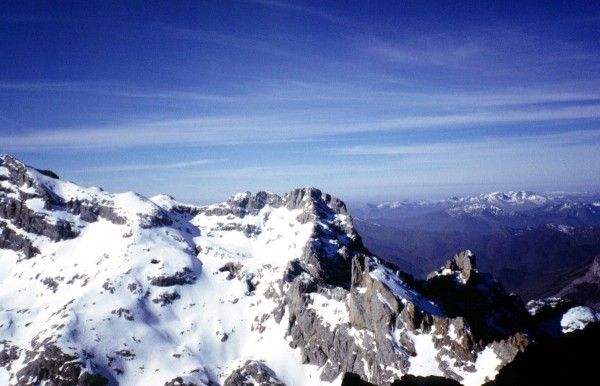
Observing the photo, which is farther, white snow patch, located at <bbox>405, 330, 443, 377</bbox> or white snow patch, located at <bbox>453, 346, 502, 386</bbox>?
white snow patch, located at <bbox>405, 330, 443, 377</bbox>

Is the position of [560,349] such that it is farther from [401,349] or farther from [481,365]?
[401,349]

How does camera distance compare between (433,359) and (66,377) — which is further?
(66,377)

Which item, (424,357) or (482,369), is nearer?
(482,369)

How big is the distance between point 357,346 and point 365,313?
16247 mm

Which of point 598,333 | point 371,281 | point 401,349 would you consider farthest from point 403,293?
point 598,333

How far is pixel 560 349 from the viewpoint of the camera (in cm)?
2920

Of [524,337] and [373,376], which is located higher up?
[524,337]

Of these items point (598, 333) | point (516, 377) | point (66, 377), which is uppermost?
point (598, 333)

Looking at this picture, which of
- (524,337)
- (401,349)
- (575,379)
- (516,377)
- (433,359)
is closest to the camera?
(575,379)

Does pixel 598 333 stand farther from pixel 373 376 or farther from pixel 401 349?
pixel 373 376

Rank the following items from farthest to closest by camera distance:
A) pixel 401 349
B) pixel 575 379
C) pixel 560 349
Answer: pixel 401 349, pixel 560 349, pixel 575 379

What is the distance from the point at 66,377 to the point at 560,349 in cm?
23437

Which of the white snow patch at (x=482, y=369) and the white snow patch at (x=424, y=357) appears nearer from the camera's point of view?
the white snow patch at (x=482, y=369)

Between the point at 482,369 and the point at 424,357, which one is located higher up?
the point at 482,369
